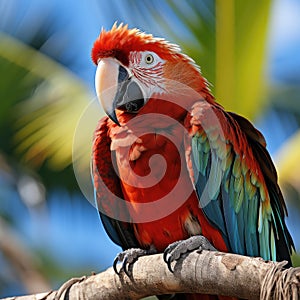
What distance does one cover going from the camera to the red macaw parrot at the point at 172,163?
3.02m

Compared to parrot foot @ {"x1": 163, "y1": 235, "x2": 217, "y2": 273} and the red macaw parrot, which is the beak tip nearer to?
the red macaw parrot

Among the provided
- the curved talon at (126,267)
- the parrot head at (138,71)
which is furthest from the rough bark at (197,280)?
the parrot head at (138,71)

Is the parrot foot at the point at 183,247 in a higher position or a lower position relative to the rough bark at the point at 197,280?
higher

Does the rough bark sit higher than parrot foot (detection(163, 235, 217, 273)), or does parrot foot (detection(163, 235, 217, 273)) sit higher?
parrot foot (detection(163, 235, 217, 273))

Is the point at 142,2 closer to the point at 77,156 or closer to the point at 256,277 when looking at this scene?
the point at 77,156

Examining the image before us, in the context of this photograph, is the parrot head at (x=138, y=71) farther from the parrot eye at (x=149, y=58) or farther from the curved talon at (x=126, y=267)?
the curved talon at (x=126, y=267)

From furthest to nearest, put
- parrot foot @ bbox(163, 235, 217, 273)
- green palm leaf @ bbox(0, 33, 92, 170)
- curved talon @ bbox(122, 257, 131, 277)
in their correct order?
1. green palm leaf @ bbox(0, 33, 92, 170)
2. curved talon @ bbox(122, 257, 131, 277)
3. parrot foot @ bbox(163, 235, 217, 273)

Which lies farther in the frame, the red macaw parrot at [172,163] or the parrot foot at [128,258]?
the red macaw parrot at [172,163]

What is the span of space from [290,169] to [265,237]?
1872mm

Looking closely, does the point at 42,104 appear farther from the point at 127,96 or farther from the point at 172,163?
the point at 172,163

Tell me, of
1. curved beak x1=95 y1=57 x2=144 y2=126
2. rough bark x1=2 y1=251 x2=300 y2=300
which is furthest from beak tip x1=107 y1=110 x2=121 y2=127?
rough bark x1=2 y1=251 x2=300 y2=300

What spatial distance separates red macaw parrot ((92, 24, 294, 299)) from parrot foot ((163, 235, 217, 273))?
0.01 metres

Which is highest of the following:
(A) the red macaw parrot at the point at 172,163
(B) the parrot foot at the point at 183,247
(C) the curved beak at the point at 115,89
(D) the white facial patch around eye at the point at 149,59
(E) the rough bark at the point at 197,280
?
(D) the white facial patch around eye at the point at 149,59

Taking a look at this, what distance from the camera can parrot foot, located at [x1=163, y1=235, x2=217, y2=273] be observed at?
2.49 m
